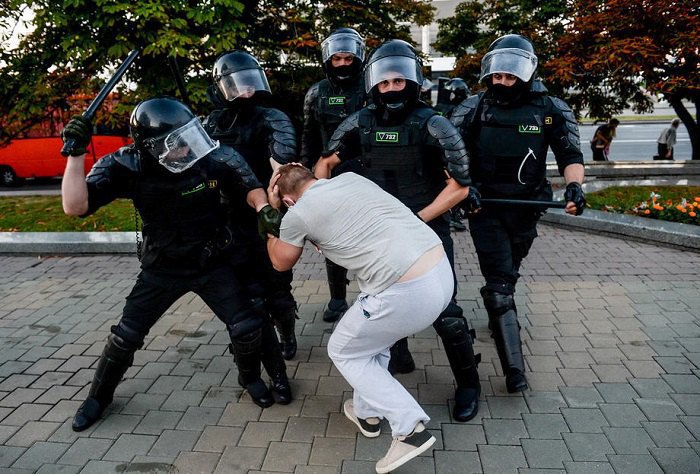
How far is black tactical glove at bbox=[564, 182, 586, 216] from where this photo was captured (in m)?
3.60

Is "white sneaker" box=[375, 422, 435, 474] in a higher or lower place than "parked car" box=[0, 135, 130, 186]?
lower

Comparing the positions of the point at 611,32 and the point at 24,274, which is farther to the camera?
the point at 611,32

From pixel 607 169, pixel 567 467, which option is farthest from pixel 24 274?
pixel 607 169

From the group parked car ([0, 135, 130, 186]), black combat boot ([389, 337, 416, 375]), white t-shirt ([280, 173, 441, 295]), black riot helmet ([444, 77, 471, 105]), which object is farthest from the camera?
parked car ([0, 135, 130, 186])

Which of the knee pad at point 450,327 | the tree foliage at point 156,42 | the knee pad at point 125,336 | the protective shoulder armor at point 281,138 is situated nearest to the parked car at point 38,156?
the tree foliage at point 156,42

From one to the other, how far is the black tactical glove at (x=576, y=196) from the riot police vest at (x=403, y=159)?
88cm

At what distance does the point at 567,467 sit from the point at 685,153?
18.3 m

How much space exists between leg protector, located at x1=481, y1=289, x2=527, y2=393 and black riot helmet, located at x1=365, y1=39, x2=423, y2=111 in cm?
141

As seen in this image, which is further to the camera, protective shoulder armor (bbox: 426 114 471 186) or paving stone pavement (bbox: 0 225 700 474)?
protective shoulder armor (bbox: 426 114 471 186)

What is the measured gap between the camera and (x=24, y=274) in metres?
6.37

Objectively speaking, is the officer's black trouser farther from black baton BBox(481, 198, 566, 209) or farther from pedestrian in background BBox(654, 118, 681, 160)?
pedestrian in background BBox(654, 118, 681, 160)

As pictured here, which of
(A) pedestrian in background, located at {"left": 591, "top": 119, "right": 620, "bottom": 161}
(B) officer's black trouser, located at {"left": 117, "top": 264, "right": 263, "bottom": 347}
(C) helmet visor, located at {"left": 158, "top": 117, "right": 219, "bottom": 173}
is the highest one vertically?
(C) helmet visor, located at {"left": 158, "top": 117, "right": 219, "bottom": 173}

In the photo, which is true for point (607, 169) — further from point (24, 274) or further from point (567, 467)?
point (24, 274)

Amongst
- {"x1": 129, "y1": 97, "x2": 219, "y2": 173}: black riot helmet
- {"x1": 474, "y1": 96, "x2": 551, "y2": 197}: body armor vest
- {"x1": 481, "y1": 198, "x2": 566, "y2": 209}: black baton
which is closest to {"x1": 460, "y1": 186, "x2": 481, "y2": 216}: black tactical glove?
{"x1": 481, "y1": 198, "x2": 566, "y2": 209}: black baton
